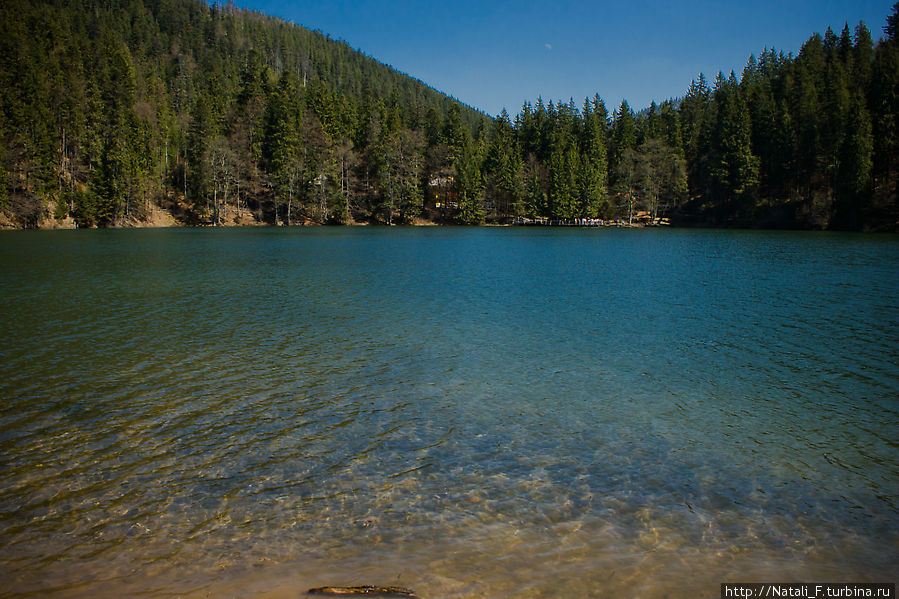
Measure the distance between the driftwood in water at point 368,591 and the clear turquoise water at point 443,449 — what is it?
120mm

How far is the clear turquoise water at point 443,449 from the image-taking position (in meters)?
4.86

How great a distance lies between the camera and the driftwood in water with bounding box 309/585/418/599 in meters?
4.29

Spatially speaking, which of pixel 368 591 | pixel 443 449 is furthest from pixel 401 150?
pixel 368 591

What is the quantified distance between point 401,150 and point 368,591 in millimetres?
100389

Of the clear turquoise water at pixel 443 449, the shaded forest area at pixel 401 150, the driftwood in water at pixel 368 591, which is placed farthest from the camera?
the shaded forest area at pixel 401 150

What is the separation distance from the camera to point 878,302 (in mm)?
19047

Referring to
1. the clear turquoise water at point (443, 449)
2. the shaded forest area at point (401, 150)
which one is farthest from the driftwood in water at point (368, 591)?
the shaded forest area at point (401, 150)

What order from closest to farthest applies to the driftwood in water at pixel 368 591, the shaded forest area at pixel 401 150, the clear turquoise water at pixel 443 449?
the driftwood in water at pixel 368 591 < the clear turquoise water at pixel 443 449 < the shaded forest area at pixel 401 150

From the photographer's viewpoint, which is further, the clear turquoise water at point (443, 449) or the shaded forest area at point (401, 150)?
the shaded forest area at point (401, 150)

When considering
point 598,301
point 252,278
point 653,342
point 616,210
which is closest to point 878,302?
point 598,301

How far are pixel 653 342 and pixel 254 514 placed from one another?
36.5 ft

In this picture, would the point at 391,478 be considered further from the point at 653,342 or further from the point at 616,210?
the point at 616,210

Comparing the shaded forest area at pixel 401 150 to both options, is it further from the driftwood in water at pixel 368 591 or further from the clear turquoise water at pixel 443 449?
the driftwood in water at pixel 368 591

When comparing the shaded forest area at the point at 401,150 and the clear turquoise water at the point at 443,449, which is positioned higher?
the shaded forest area at the point at 401,150
